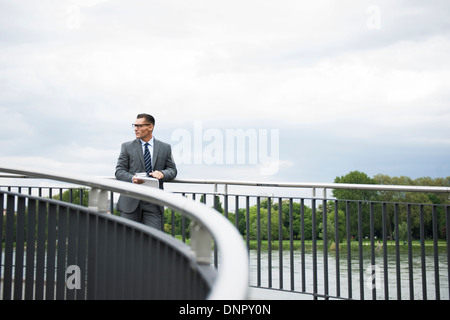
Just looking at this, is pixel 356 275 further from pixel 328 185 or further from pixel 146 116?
pixel 146 116

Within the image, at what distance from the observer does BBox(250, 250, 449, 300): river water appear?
5.18m

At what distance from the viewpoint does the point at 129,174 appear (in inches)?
235

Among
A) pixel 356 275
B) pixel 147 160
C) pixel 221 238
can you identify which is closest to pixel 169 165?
pixel 147 160

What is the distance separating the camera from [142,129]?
6.19 meters

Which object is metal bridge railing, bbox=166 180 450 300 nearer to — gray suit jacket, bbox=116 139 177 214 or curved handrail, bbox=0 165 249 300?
gray suit jacket, bbox=116 139 177 214

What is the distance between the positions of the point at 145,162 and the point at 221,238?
4.55m

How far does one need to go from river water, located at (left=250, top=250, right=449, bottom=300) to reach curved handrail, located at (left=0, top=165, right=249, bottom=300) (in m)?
3.10

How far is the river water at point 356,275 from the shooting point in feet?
17.0

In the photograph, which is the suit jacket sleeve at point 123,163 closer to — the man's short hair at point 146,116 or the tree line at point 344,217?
the man's short hair at point 146,116

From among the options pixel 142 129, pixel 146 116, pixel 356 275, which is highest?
pixel 146 116

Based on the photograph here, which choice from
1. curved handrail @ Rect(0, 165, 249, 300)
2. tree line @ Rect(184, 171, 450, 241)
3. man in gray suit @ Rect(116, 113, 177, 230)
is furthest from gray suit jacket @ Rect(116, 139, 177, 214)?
curved handrail @ Rect(0, 165, 249, 300)

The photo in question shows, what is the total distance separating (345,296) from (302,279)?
0.50 meters

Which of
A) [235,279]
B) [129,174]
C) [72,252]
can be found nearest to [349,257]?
[129,174]
